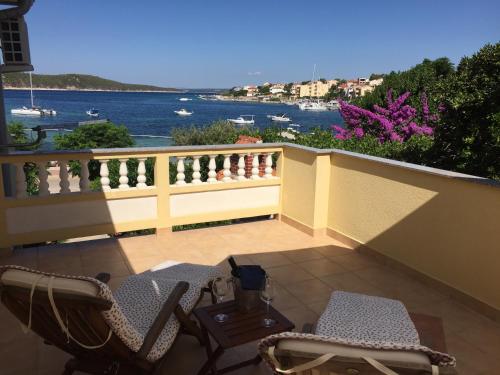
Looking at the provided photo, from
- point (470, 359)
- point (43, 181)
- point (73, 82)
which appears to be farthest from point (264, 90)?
point (470, 359)

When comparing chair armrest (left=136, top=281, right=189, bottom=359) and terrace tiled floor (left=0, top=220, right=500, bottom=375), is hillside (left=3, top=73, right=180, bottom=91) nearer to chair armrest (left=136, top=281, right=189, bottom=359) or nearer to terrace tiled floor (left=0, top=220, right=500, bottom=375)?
terrace tiled floor (left=0, top=220, right=500, bottom=375)

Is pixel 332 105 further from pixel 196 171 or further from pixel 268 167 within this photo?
pixel 196 171

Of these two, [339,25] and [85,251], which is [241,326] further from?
[339,25]

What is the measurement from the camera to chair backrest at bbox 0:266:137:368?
1.86m

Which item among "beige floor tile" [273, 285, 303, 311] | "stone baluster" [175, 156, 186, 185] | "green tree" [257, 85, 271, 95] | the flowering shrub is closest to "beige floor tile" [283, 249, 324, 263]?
"beige floor tile" [273, 285, 303, 311]

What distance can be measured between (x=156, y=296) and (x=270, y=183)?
137 inches

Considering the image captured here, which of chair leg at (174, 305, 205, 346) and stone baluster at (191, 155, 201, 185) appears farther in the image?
stone baluster at (191, 155, 201, 185)

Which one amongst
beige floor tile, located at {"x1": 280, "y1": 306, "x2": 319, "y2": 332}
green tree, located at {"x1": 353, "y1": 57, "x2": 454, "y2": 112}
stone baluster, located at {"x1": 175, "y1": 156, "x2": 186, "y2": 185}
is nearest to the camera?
beige floor tile, located at {"x1": 280, "y1": 306, "x2": 319, "y2": 332}

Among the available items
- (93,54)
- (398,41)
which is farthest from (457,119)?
(93,54)

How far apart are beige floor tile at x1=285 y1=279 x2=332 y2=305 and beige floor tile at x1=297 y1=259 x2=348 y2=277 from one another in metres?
0.21

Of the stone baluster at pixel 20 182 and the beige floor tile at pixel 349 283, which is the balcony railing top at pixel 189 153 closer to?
the stone baluster at pixel 20 182

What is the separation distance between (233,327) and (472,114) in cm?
403

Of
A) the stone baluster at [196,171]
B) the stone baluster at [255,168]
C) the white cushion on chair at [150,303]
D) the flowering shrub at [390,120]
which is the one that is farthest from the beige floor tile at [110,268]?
the flowering shrub at [390,120]

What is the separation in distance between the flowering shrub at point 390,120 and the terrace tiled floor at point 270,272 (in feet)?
17.8
